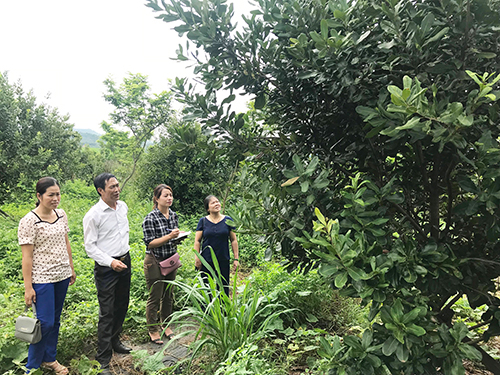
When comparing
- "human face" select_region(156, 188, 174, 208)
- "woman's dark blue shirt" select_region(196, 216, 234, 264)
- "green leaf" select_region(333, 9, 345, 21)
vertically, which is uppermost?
"green leaf" select_region(333, 9, 345, 21)

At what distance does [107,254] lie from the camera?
3.39 metres

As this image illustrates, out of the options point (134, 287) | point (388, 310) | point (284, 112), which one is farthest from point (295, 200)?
point (134, 287)

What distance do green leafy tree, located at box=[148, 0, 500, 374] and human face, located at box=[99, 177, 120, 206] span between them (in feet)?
5.95

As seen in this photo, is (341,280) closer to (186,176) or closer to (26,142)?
(186,176)

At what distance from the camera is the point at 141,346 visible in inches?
148

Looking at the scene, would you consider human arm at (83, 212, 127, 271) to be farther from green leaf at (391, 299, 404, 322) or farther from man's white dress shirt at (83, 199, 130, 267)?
green leaf at (391, 299, 404, 322)

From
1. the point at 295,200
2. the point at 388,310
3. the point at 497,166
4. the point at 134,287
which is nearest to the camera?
the point at 497,166

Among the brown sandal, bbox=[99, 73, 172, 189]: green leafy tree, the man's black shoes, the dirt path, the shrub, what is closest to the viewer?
the brown sandal

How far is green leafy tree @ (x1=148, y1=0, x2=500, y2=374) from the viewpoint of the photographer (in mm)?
1412

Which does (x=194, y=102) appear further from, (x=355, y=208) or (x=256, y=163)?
(x=355, y=208)

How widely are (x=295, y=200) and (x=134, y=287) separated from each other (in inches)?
147

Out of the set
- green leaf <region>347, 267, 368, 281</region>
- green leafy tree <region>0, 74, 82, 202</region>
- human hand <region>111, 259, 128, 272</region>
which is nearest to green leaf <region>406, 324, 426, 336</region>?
green leaf <region>347, 267, 368, 281</region>

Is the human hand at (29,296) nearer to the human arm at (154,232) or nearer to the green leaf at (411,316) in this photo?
the human arm at (154,232)

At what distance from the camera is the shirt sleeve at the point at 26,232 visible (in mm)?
3027
